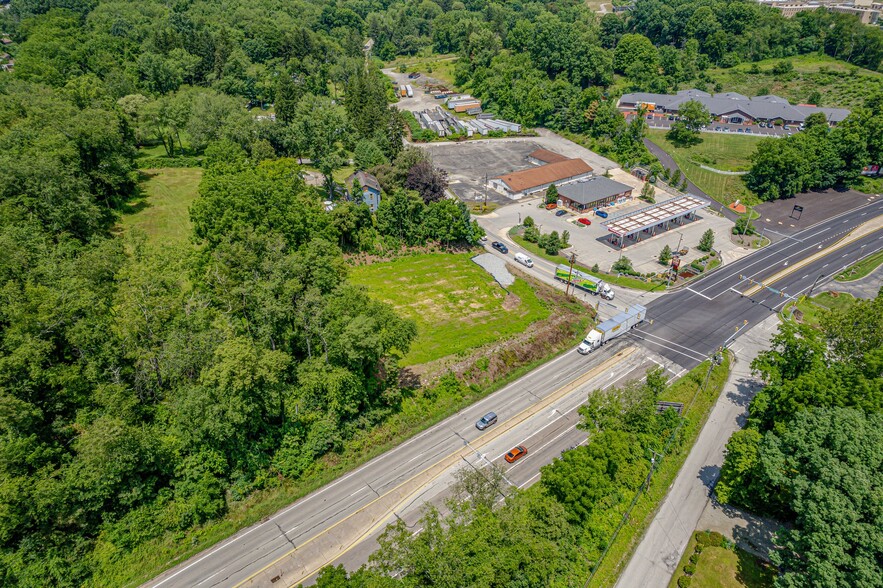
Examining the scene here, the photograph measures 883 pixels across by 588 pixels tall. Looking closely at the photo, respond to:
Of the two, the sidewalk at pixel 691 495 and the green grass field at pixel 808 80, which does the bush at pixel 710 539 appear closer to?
the sidewalk at pixel 691 495

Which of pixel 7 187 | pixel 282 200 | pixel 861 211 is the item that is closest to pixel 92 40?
pixel 7 187

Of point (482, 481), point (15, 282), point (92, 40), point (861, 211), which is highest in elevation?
point (92, 40)

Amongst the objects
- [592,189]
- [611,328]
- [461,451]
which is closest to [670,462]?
[611,328]

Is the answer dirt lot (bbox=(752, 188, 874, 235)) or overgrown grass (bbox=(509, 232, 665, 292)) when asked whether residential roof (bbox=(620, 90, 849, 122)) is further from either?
overgrown grass (bbox=(509, 232, 665, 292))

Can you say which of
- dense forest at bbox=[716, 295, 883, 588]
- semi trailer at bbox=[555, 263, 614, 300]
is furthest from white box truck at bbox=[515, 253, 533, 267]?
dense forest at bbox=[716, 295, 883, 588]

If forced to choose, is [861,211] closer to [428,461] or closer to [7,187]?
[428,461]

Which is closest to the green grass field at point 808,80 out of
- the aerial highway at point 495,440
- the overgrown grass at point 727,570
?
the aerial highway at point 495,440

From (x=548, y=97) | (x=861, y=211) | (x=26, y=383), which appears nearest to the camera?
(x=26, y=383)
